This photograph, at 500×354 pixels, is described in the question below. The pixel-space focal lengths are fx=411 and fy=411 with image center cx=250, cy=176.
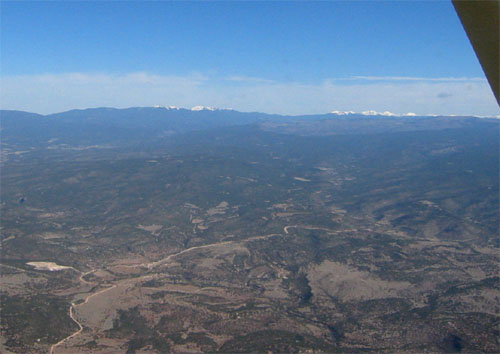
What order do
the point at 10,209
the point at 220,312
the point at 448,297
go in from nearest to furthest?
the point at 220,312
the point at 448,297
the point at 10,209

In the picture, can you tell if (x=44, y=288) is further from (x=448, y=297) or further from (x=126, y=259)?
(x=448, y=297)

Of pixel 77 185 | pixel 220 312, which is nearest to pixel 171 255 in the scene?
pixel 220 312

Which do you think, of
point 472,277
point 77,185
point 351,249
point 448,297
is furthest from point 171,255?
point 77,185

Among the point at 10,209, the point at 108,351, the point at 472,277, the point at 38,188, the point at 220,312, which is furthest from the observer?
the point at 38,188

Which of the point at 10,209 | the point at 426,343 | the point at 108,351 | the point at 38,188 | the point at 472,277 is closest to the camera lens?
the point at 108,351

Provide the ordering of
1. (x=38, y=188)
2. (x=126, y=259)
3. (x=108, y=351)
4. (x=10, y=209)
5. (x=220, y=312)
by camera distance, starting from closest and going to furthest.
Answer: (x=108, y=351)
(x=220, y=312)
(x=126, y=259)
(x=10, y=209)
(x=38, y=188)

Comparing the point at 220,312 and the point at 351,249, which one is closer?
the point at 220,312

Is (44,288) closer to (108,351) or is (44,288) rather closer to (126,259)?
(126,259)

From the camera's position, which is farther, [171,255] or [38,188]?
[38,188]
